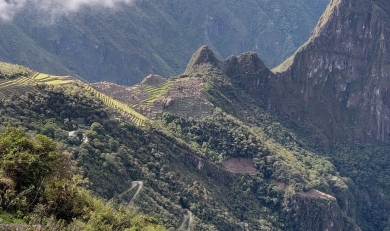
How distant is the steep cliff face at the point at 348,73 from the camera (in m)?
105

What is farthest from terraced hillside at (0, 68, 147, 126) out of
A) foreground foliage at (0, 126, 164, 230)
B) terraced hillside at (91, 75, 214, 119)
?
foreground foliage at (0, 126, 164, 230)

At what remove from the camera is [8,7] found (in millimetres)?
162750

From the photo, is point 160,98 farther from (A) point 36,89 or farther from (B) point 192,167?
(A) point 36,89

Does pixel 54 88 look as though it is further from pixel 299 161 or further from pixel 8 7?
pixel 8 7

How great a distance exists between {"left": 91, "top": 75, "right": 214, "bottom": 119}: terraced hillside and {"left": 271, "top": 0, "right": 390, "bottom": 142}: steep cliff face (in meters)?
33.2

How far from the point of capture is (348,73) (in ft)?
356

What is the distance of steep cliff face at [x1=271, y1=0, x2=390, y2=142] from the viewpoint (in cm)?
10519

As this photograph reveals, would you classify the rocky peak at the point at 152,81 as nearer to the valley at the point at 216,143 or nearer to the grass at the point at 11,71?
the valley at the point at 216,143

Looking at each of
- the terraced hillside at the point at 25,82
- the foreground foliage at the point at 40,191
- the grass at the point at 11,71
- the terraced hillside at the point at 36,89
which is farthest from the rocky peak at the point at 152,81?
the foreground foliage at the point at 40,191

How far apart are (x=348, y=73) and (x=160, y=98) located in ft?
169

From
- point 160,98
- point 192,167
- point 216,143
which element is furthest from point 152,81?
point 192,167

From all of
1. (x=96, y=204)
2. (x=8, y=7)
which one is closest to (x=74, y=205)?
(x=96, y=204)

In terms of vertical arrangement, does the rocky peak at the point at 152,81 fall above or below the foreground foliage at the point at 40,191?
above

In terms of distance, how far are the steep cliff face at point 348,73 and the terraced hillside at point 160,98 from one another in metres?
33.2
